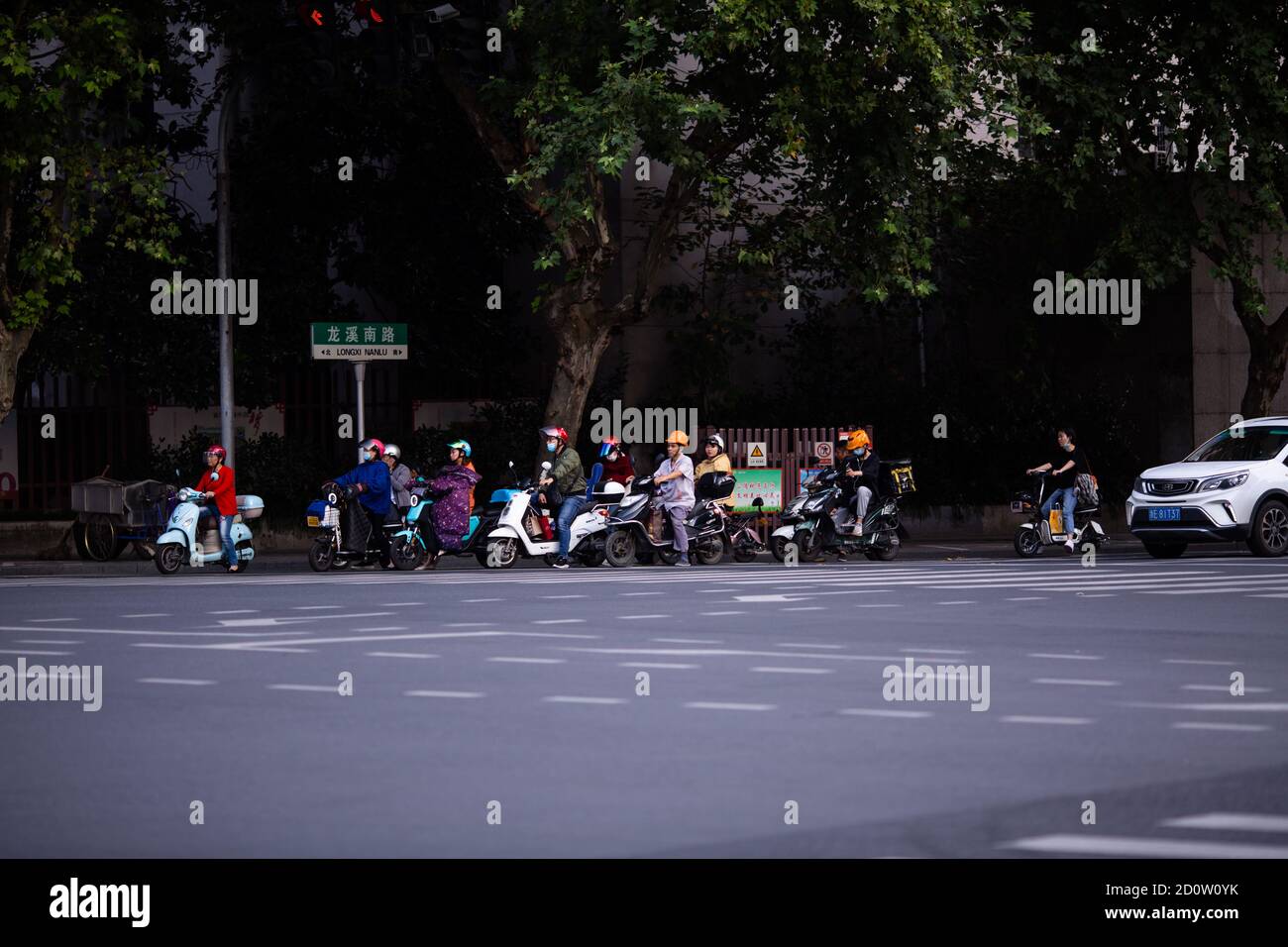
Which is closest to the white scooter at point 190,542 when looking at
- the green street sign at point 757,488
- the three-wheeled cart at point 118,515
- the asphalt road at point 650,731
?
the three-wheeled cart at point 118,515

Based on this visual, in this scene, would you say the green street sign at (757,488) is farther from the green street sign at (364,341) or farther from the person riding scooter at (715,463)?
the green street sign at (364,341)

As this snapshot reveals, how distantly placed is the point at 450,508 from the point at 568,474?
157cm

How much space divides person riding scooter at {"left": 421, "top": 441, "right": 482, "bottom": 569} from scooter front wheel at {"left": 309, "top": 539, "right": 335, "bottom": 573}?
48.1 inches

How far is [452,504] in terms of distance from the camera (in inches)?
1070

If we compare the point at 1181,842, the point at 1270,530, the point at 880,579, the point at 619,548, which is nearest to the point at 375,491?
the point at 619,548

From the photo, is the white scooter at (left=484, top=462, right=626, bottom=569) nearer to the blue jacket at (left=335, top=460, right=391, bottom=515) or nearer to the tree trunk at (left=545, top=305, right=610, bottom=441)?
the blue jacket at (left=335, top=460, right=391, bottom=515)

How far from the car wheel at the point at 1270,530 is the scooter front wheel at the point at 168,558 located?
13763 mm

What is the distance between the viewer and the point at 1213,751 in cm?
980

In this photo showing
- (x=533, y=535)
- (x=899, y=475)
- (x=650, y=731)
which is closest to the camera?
(x=650, y=731)

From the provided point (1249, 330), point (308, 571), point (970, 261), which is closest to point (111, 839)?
point (308, 571)

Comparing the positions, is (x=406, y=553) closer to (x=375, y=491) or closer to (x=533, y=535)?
(x=375, y=491)

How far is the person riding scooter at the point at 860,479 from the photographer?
28.5 metres

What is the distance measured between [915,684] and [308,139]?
77.8 feet

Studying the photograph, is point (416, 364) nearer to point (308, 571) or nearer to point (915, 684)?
point (308, 571)
